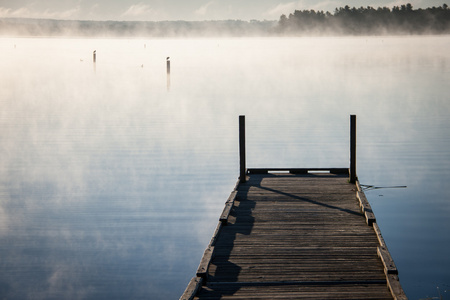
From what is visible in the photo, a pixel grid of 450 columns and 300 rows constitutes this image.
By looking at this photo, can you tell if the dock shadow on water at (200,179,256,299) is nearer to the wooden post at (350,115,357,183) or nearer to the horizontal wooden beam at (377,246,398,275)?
the horizontal wooden beam at (377,246,398,275)

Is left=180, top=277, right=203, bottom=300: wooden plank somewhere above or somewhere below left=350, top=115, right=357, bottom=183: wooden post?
below

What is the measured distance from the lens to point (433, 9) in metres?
178

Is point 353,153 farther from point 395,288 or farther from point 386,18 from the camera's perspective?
point 386,18

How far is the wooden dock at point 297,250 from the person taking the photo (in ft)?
28.6

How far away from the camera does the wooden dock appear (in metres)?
8.73

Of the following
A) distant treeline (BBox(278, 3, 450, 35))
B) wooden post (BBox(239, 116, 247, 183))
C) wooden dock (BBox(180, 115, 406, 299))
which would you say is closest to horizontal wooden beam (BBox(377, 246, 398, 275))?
wooden dock (BBox(180, 115, 406, 299))

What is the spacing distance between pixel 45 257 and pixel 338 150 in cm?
1547

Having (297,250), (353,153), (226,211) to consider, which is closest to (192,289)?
(297,250)

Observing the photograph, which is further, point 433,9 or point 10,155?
point 433,9

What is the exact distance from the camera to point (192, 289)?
8.49 metres

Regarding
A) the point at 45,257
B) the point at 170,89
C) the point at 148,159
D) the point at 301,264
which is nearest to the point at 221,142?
the point at 148,159

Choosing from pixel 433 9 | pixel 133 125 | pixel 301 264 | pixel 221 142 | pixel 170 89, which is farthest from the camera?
pixel 433 9

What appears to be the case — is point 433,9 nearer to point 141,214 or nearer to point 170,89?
point 170,89

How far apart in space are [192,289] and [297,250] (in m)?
2.50
